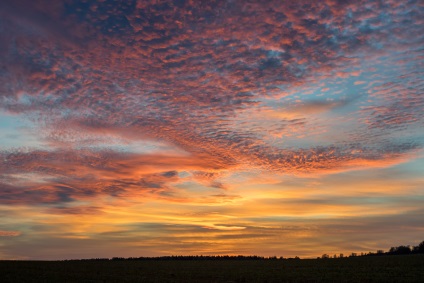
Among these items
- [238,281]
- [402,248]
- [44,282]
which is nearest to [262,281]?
[238,281]

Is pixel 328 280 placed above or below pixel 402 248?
below

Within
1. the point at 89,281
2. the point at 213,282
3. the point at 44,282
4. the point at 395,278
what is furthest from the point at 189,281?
the point at 395,278

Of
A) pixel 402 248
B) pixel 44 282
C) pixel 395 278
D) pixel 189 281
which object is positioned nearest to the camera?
pixel 44 282

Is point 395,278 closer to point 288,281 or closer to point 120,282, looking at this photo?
point 288,281

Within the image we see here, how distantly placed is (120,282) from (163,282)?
4.46 m

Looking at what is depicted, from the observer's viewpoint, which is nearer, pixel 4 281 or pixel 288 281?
pixel 4 281

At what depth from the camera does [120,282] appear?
40062 mm

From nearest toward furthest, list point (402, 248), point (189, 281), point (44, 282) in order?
point (44, 282) < point (189, 281) < point (402, 248)

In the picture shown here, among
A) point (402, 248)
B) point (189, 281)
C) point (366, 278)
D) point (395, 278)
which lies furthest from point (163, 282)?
point (402, 248)

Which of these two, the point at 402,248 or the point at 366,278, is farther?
the point at 402,248

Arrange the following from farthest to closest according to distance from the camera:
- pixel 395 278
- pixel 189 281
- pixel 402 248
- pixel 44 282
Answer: pixel 402 248 → pixel 395 278 → pixel 189 281 → pixel 44 282

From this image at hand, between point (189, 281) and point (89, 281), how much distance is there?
33.1ft

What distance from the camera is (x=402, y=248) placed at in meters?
165

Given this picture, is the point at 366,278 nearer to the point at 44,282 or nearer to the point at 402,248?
the point at 44,282
